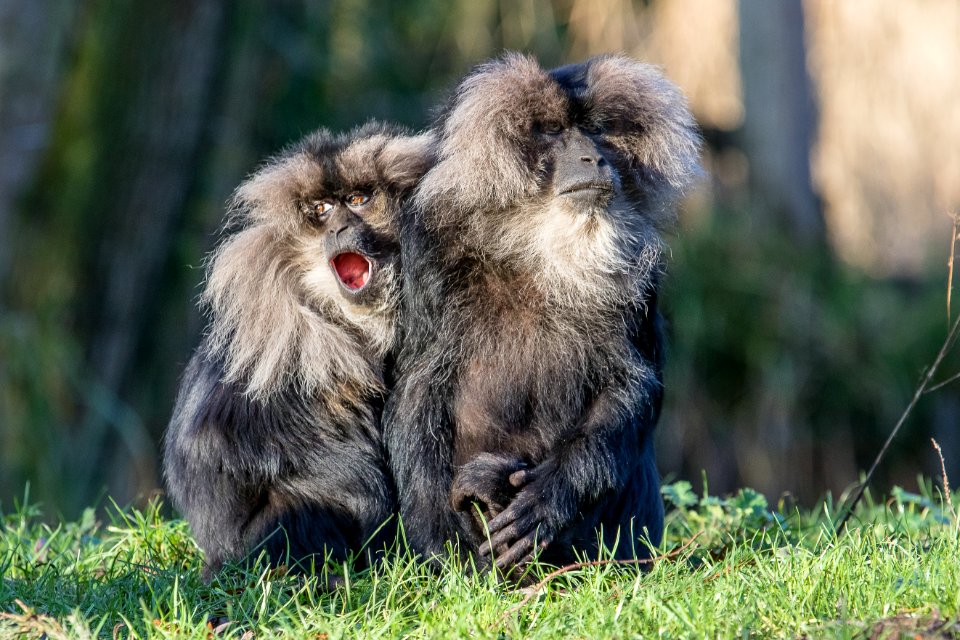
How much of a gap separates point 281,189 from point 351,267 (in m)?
0.38

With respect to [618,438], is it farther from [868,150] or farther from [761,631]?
[868,150]

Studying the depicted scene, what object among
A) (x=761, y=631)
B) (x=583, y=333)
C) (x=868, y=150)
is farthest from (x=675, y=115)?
(x=868, y=150)

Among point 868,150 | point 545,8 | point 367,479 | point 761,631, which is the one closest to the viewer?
point 761,631

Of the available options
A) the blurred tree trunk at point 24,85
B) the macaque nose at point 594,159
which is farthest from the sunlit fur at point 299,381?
the blurred tree trunk at point 24,85

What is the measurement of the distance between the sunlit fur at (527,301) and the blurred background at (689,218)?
3098 millimetres

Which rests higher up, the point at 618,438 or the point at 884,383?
the point at 618,438

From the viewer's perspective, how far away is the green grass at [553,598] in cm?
287

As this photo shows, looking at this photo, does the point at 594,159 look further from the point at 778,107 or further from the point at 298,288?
the point at 778,107

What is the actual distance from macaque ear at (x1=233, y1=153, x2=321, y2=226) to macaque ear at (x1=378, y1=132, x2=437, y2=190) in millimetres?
234

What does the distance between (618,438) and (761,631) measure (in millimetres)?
879

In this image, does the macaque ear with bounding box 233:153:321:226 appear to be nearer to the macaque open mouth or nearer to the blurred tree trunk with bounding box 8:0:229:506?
the macaque open mouth

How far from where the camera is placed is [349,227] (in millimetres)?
4078

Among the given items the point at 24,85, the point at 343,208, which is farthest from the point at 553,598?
the point at 24,85

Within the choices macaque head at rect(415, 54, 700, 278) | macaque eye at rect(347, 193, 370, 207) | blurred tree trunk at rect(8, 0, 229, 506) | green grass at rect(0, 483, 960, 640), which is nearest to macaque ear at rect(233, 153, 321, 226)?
macaque eye at rect(347, 193, 370, 207)
